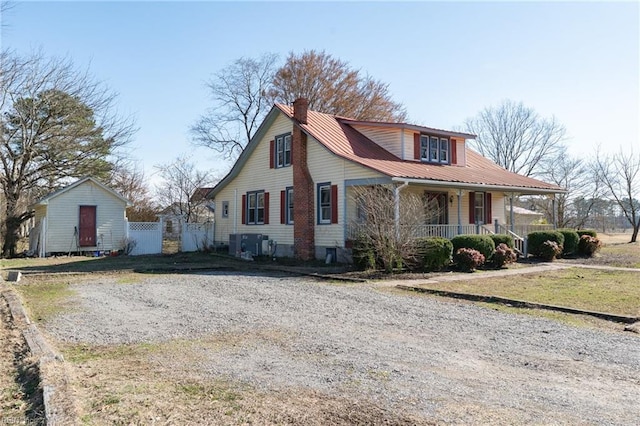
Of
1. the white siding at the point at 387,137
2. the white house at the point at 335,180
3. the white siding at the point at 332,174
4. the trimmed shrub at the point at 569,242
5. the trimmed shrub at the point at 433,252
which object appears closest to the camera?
the trimmed shrub at the point at 433,252

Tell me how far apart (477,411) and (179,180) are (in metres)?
39.5

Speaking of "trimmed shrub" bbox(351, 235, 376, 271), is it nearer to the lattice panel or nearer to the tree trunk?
the lattice panel

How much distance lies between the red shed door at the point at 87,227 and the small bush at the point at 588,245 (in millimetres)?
22897

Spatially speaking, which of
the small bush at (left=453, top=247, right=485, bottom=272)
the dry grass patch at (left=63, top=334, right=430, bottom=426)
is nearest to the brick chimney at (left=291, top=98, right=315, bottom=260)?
the small bush at (left=453, top=247, right=485, bottom=272)

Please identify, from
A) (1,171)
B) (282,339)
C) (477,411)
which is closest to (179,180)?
(1,171)

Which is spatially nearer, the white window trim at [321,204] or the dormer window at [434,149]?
the white window trim at [321,204]

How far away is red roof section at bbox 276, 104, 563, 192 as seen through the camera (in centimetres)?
1762

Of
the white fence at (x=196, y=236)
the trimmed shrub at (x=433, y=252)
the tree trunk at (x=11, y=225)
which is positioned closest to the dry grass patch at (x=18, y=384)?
the trimmed shrub at (x=433, y=252)

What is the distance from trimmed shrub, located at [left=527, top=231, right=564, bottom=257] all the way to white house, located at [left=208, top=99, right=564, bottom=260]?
196cm

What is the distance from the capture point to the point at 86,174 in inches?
1008

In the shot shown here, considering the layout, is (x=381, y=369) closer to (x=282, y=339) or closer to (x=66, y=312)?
(x=282, y=339)

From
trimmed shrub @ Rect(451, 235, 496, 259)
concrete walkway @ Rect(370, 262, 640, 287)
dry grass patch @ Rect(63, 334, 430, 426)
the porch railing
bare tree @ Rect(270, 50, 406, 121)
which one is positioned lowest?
dry grass patch @ Rect(63, 334, 430, 426)

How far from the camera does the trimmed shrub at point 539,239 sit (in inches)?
784

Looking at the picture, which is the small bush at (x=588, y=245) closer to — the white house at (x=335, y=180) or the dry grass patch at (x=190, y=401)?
the white house at (x=335, y=180)
